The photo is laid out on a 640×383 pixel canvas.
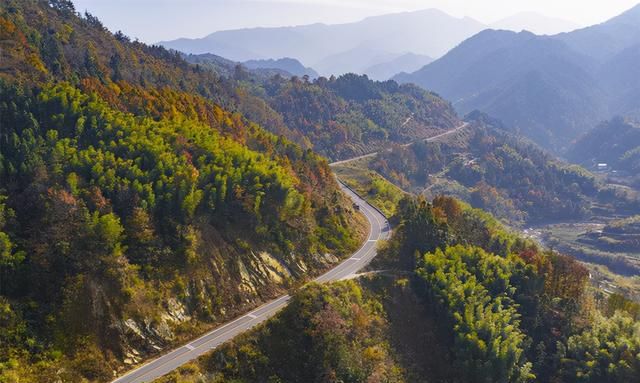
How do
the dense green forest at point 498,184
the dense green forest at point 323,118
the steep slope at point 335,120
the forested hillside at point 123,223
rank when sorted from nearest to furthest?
the forested hillside at point 123,223 → the dense green forest at point 323,118 → the steep slope at point 335,120 → the dense green forest at point 498,184

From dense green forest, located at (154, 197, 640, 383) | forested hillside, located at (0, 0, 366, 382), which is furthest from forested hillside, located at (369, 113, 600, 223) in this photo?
forested hillside, located at (0, 0, 366, 382)

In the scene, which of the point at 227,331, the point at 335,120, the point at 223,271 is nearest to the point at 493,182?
the point at 335,120

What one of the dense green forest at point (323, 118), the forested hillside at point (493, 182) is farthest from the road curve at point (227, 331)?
the forested hillside at point (493, 182)

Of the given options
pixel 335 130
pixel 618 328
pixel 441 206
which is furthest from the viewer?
pixel 335 130

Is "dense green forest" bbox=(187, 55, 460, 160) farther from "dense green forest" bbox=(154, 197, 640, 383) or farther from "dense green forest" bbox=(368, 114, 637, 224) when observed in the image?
"dense green forest" bbox=(154, 197, 640, 383)

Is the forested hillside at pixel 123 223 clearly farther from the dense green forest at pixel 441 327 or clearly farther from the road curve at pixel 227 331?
the dense green forest at pixel 441 327

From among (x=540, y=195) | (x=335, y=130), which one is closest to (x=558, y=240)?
(x=540, y=195)

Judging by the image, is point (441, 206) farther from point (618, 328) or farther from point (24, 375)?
point (24, 375)
